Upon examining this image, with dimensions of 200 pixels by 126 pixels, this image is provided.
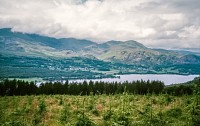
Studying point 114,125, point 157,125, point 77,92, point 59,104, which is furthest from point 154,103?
point 77,92

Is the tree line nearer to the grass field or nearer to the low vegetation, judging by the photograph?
the grass field

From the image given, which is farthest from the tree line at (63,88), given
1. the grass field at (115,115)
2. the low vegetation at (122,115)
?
the low vegetation at (122,115)

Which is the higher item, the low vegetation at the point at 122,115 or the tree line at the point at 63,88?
the low vegetation at the point at 122,115

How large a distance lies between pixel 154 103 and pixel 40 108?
21.7 metres

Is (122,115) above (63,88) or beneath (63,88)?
above

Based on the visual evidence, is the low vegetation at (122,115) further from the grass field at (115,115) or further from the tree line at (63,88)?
the tree line at (63,88)

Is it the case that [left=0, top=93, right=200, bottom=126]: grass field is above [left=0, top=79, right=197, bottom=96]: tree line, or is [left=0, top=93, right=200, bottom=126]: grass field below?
→ above

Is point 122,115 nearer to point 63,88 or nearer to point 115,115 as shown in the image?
point 115,115

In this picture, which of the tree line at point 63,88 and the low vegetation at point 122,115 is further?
the tree line at point 63,88

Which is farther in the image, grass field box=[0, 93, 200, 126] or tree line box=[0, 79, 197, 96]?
tree line box=[0, 79, 197, 96]

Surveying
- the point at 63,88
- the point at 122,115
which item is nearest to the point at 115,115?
the point at 122,115

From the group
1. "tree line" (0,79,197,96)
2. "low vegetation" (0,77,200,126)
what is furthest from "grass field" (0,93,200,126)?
"tree line" (0,79,197,96)

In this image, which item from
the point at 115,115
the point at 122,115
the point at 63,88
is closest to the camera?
the point at 122,115

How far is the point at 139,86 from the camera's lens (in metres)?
134
